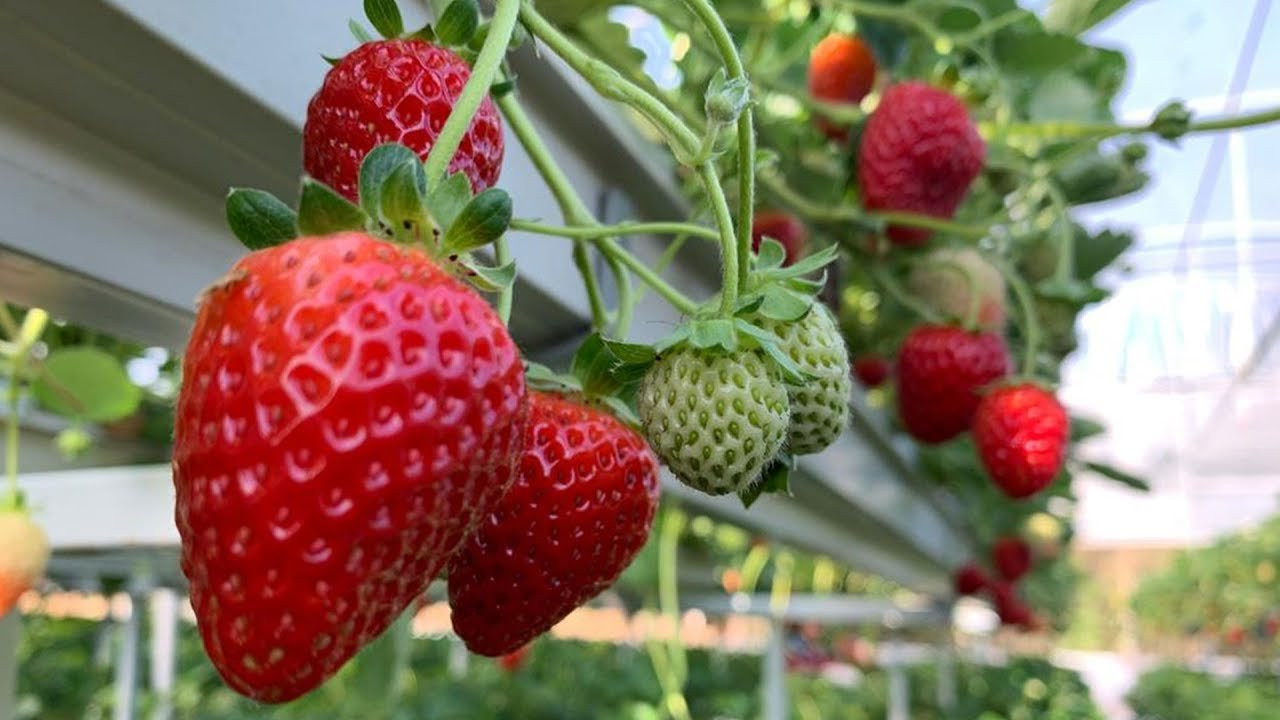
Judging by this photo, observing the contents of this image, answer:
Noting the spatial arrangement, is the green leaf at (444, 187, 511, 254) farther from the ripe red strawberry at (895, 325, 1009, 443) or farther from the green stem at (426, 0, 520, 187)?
the ripe red strawberry at (895, 325, 1009, 443)

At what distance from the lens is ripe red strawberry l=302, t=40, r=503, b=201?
29 cm

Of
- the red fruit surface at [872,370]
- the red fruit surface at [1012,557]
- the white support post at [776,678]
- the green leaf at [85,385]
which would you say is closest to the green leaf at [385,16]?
the green leaf at [85,385]

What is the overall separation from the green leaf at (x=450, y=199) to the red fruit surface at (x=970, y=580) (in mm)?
3034

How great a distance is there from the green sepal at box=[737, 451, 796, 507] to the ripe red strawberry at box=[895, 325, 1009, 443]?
1.65 feet

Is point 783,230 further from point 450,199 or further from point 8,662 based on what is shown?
point 8,662

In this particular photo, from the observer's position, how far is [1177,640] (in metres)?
15.9

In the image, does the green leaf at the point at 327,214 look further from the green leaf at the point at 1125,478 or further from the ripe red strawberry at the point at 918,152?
the green leaf at the point at 1125,478

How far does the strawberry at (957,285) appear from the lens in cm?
92

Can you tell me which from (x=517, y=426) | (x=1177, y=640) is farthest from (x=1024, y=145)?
(x=1177, y=640)

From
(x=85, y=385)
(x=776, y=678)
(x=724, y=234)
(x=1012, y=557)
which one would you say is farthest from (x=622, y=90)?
(x=1012, y=557)

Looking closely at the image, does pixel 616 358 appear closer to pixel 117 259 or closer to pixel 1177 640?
pixel 117 259

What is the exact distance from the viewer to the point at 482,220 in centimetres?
25

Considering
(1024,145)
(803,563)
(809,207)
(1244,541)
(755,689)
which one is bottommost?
(755,689)

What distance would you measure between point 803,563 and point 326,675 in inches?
182
